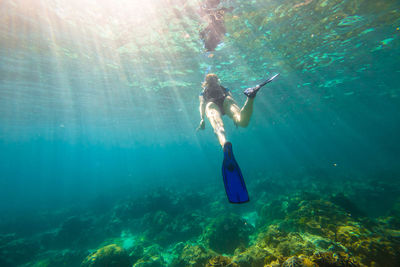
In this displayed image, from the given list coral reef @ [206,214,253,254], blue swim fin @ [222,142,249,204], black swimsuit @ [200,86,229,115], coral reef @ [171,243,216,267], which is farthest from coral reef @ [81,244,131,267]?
black swimsuit @ [200,86,229,115]

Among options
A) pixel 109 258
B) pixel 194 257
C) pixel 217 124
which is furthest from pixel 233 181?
pixel 109 258

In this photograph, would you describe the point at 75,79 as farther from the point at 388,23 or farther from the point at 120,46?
the point at 388,23

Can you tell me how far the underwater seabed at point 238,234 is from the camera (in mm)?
5012

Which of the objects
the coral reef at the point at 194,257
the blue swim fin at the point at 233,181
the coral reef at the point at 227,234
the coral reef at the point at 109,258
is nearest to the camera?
the blue swim fin at the point at 233,181

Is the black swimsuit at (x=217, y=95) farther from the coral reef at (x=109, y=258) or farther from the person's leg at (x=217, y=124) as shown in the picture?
the coral reef at (x=109, y=258)

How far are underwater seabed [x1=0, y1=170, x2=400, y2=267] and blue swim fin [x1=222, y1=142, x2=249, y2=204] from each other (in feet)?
5.57

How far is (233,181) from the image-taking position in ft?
11.3

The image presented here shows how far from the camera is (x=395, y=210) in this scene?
9.73 meters

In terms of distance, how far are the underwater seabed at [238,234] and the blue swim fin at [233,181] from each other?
1697 millimetres

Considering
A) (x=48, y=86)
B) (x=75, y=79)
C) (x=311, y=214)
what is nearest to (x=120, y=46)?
(x=75, y=79)

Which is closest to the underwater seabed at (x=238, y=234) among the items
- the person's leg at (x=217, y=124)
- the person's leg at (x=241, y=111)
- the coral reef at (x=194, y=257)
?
the coral reef at (x=194, y=257)

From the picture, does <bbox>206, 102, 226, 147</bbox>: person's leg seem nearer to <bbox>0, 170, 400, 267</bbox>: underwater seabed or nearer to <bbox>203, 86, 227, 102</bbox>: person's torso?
<bbox>203, 86, 227, 102</bbox>: person's torso

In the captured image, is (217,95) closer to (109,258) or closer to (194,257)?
(194,257)

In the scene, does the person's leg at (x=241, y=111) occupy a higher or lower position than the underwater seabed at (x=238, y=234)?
higher
